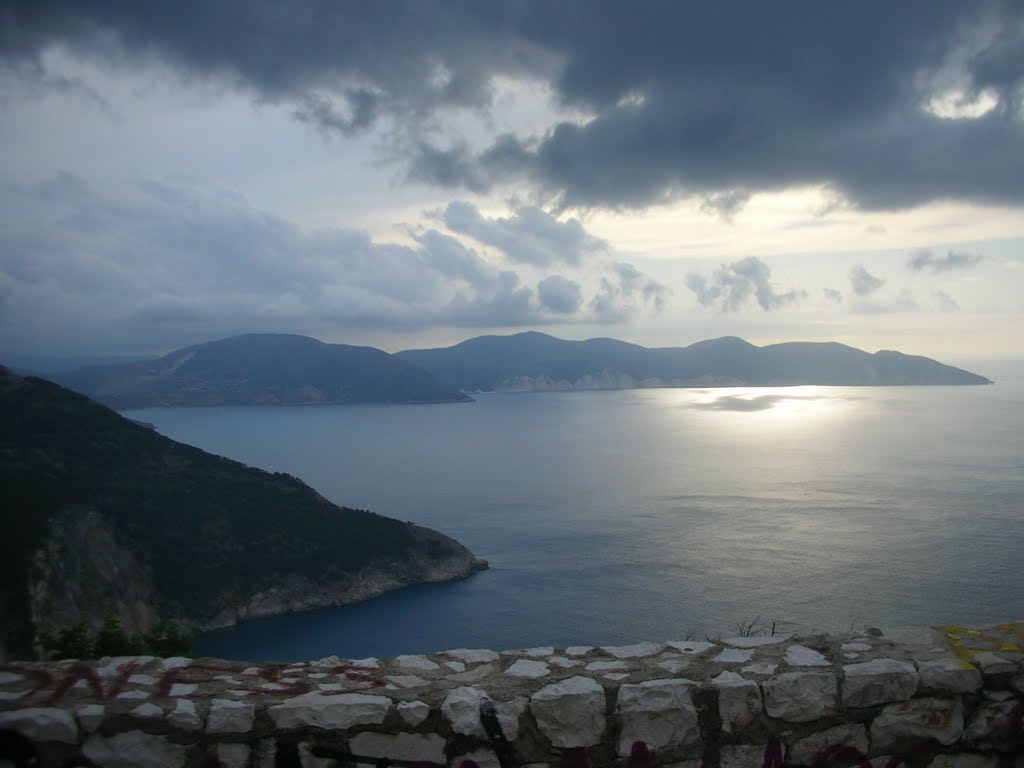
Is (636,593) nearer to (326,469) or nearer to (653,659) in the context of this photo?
(653,659)

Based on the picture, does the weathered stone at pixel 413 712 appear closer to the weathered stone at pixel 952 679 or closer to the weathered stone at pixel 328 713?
the weathered stone at pixel 328 713

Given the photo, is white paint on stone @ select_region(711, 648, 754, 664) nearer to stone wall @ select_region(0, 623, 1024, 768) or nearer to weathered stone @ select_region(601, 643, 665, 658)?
stone wall @ select_region(0, 623, 1024, 768)

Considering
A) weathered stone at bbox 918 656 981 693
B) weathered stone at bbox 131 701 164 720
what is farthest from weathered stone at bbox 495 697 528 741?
weathered stone at bbox 918 656 981 693

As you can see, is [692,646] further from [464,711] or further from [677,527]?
[677,527]

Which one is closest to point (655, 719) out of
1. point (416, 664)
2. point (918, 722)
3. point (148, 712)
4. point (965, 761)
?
point (918, 722)

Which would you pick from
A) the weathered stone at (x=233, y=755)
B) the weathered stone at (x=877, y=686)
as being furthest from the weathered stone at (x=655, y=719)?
the weathered stone at (x=233, y=755)

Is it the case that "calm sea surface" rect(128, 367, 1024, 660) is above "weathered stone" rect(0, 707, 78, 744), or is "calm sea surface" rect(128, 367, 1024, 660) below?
below

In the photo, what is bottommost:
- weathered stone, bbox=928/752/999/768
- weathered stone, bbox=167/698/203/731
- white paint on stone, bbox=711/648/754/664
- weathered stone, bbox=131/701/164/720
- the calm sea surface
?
the calm sea surface

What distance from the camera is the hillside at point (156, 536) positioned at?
41250 millimetres

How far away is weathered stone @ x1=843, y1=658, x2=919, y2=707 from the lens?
3326mm

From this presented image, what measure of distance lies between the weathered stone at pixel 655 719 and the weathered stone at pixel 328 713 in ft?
3.52

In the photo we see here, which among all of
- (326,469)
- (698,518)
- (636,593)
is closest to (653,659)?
(636,593)

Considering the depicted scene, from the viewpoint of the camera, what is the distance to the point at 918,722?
334 centimetres

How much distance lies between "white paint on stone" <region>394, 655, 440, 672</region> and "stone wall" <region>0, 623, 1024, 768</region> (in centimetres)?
20
